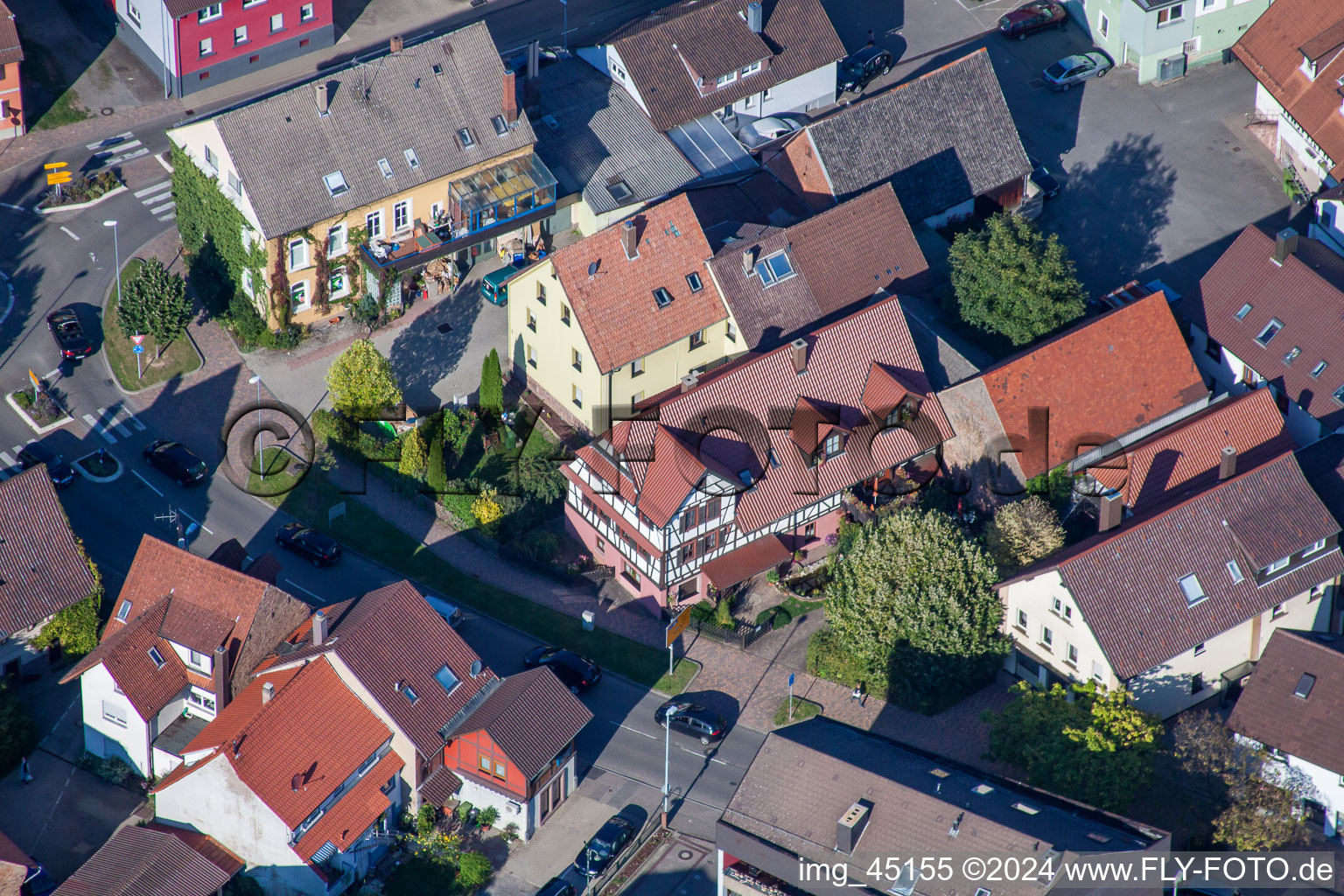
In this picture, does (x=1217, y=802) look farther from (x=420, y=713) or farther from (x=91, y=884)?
(x=91, y=884)

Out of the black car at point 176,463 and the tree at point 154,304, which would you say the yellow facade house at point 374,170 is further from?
the black car at point 176,463

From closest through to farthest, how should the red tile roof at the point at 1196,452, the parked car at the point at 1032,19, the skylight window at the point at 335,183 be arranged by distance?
the red tile roof at the point at 1196,452 → the skylight window at the point at 335,183 → the parked car at the point at 1032,19

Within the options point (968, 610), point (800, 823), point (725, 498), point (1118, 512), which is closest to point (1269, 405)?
point (1118, 512)

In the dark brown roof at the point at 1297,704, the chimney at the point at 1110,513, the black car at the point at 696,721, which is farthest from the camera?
the chimney at the point at 1110,513

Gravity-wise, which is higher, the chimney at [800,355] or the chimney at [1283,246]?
the chimney at [800,355]

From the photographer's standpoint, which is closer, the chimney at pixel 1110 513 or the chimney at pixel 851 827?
the chimney at pixel 851 827

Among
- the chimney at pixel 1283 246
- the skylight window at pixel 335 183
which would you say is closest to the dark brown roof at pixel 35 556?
the skylight window at pixel 335 183

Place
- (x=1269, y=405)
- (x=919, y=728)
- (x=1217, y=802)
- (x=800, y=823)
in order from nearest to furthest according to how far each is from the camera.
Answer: (x=800, y=823)
(x=1217, y=802)
(x=919, y=728)
(x=1269, y=405)

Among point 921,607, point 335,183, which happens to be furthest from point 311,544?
point 921,607
